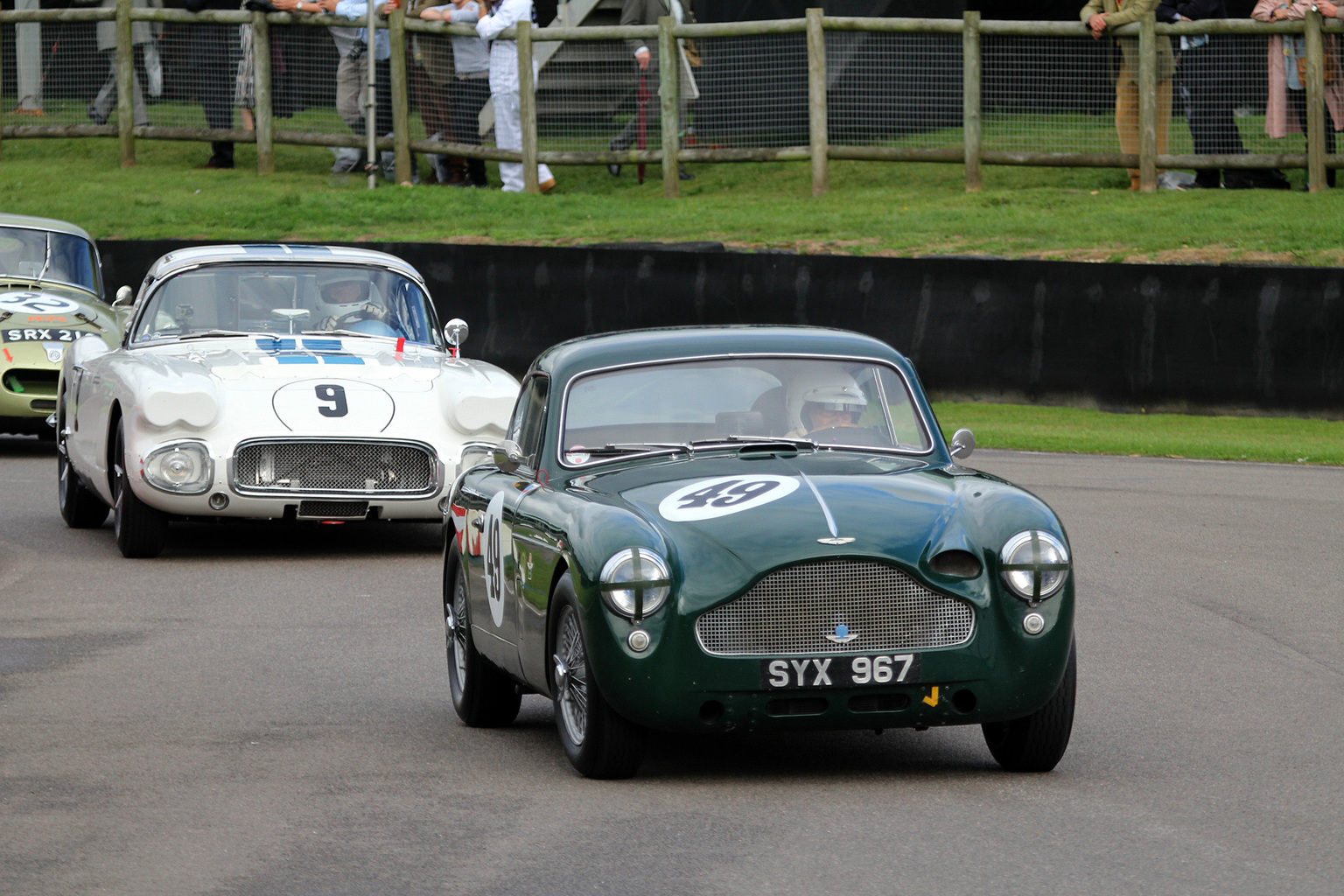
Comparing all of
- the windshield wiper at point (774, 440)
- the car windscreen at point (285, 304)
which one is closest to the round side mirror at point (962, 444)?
the windshield wiper at point (774, 440)

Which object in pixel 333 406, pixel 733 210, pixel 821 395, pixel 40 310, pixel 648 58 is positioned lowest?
pixel 333 406

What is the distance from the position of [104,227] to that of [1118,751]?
1943cm

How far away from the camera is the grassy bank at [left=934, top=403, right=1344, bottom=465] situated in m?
15.9

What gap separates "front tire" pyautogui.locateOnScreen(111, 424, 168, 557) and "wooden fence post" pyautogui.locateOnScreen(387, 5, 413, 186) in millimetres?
14059

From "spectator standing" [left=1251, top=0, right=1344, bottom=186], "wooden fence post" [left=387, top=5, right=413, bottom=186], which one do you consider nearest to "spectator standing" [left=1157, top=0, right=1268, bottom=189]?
"spectator standing" [left=1251, top=0, right=1344, bottom=186]

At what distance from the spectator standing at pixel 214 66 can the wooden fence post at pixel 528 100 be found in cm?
393

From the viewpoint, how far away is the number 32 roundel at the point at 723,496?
5.99 m

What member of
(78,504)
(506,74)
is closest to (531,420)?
(78,504)

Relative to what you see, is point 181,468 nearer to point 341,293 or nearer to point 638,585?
point 341,293

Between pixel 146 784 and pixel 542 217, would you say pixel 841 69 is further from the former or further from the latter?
pixel 146 784

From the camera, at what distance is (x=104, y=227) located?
24016 millimetres

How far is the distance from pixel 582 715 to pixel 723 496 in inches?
29.1

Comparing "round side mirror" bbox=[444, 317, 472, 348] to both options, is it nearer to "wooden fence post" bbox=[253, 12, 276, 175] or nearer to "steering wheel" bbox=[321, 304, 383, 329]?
"steering wheel" bbox=[321, 304, 383, 329]

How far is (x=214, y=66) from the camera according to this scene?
25984 millimetres
